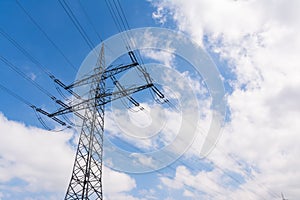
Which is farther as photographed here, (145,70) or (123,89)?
(123,89)

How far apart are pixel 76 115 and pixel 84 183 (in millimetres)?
6489

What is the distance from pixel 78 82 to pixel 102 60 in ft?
12.3

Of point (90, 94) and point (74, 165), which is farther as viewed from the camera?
point (90, 94)

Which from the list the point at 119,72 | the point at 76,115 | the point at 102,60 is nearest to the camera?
the point at 119,72

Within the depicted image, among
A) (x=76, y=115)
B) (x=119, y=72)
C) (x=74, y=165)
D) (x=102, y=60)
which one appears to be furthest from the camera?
(x=102, y=60)

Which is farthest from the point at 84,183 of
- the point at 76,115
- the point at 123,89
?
the point at 123,89

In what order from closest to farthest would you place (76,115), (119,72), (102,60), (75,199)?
(75,199) < (119,72) < (76,115) < (102,60)

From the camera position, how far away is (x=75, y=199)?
18.6 meters

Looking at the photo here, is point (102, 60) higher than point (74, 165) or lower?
higher

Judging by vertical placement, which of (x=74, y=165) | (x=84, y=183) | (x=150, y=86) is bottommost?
(x=84, y=183)

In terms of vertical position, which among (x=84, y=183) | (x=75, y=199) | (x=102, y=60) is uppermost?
(x=102, y=60)

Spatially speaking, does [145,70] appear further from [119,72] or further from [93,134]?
[93,134]

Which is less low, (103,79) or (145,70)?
(103,79)

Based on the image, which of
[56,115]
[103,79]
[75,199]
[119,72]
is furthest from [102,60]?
[75,199]
